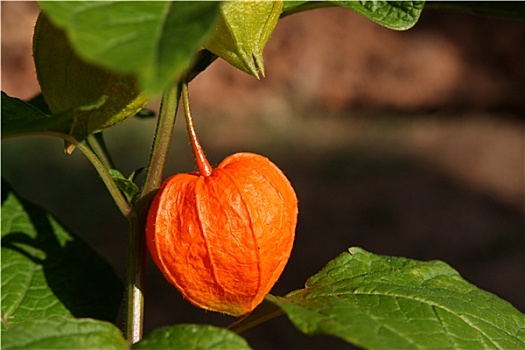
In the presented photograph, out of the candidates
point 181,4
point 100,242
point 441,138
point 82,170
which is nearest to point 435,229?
point 441,138

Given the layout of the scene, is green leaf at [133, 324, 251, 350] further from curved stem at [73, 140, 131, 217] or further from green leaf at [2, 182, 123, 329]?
green leaf at [2, 182, 123, 329]

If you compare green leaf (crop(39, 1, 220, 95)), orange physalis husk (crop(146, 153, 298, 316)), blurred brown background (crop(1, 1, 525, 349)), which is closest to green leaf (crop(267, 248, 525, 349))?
orange physalis husk (crop(146, 153, 298, 316))

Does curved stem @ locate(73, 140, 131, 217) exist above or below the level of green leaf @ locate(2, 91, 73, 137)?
below

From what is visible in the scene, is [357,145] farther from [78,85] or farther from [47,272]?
[78,85]

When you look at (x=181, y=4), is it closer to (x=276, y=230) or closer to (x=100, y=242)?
(x=276, y=230)

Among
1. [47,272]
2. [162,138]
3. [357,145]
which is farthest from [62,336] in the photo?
[357,145]

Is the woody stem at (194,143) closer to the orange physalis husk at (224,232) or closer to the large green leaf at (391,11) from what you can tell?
the orange physalis husk at (224,232)
